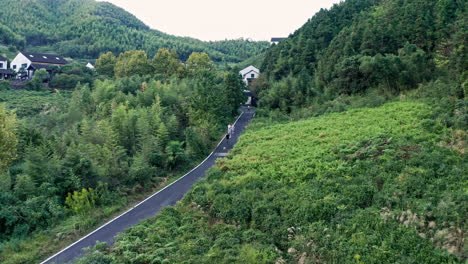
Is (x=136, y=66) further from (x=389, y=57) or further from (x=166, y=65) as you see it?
(x=389, y=57)

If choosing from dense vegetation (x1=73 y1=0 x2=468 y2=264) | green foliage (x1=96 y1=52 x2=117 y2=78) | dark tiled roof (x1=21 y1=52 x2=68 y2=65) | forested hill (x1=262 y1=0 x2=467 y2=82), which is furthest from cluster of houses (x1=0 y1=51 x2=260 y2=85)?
dense vegetation (x1=73 y1=0 x2=468 y2=264)

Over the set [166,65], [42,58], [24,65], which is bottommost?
[166,65]

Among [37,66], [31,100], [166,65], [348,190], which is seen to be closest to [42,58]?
[37,66]

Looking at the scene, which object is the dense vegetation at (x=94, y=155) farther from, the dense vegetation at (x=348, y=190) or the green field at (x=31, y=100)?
the green field at (x=31, y=100)

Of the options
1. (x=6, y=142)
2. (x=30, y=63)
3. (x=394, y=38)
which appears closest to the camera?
(x=6, y=142)

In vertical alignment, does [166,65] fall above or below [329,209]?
above

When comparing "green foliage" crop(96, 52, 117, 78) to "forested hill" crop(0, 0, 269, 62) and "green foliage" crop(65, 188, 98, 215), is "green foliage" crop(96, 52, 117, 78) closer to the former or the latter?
"forested hill" crop(0, 0, 269, 62)

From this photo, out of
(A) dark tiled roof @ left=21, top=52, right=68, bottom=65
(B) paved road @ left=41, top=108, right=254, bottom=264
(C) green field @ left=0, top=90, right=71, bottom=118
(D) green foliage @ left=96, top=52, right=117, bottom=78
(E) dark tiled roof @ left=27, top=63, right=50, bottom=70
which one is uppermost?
(A) dark tiled roof @ left=21, top=52, right=68, bottom=65

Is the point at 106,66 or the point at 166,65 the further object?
the point at 106,66
